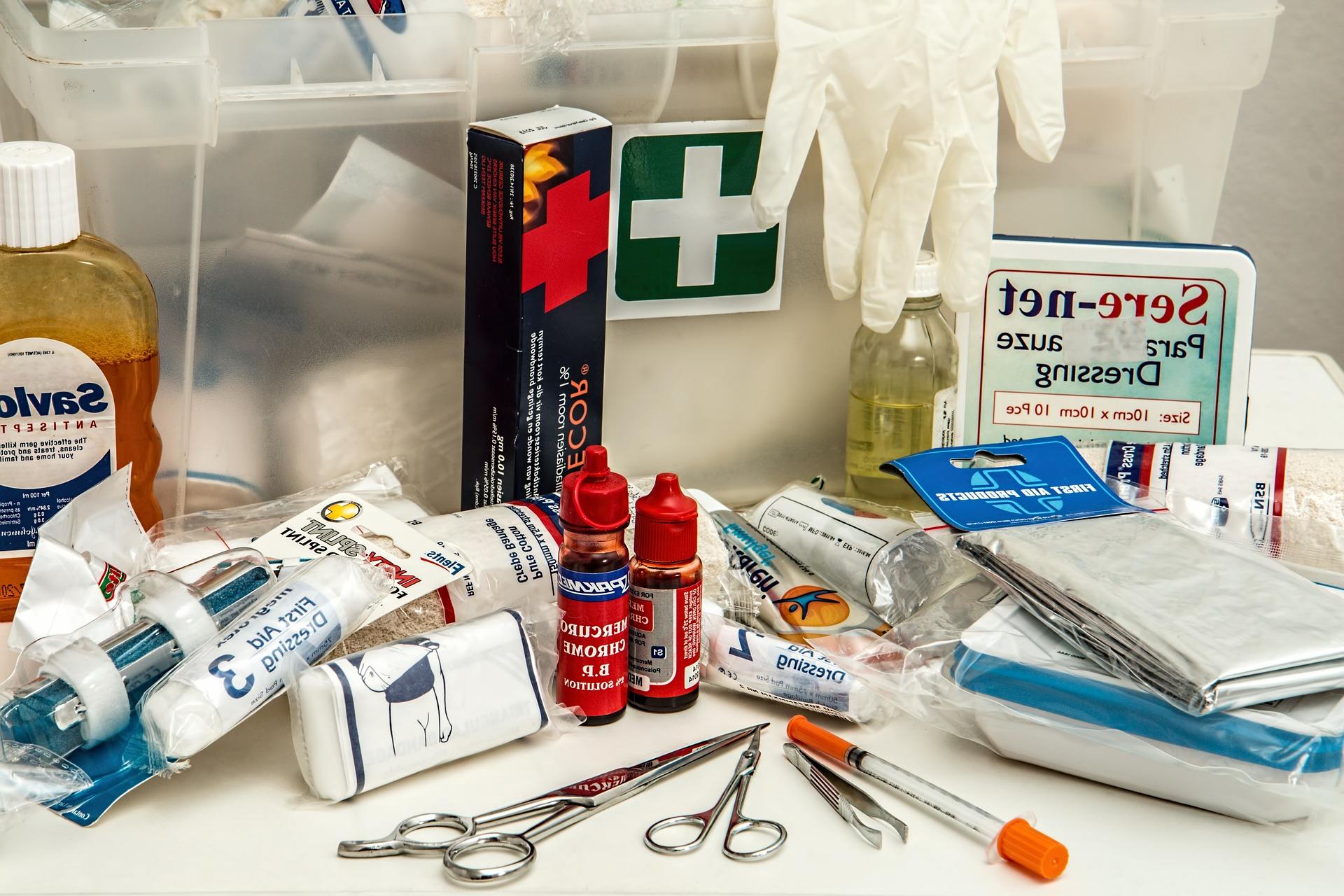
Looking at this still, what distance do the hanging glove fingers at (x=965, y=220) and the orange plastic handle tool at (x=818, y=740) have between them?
0.28 m

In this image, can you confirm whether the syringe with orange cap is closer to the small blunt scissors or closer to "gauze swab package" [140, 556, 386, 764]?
the small blunt scissors

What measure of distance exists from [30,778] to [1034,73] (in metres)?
0.60

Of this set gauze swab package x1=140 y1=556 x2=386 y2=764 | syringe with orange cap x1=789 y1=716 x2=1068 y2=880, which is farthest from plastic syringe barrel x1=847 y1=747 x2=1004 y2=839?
gauze swab package x1=140 y1=556 x2=386 y2=764

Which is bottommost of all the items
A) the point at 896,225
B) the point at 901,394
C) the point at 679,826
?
the point at 679,826

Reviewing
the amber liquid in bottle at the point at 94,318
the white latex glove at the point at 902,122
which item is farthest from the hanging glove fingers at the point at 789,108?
the amber liquid in bottle at the point at 94,318

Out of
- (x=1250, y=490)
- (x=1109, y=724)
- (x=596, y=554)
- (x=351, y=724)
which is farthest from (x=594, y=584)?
(x=1250, y=490)

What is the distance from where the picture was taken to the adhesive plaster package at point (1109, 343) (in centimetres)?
78

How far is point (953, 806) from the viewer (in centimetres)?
54

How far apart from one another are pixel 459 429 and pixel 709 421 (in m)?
0.15

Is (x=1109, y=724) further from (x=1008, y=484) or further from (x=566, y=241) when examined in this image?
(x=566, y=241)

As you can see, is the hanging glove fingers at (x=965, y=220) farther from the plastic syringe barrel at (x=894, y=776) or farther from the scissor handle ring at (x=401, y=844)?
the scissor handle ring at (x=401, y=844)

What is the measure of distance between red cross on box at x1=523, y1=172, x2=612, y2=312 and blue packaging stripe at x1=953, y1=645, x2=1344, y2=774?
27 centimetres

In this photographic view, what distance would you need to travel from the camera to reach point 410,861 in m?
0.51

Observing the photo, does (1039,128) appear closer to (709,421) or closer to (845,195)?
(845,195)
